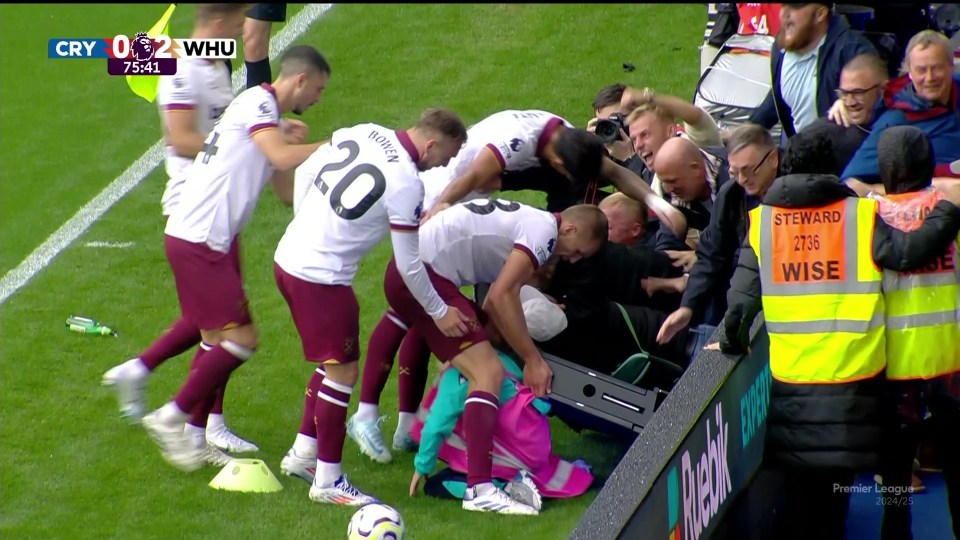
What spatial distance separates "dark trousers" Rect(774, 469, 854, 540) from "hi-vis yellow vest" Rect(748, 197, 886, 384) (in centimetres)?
36

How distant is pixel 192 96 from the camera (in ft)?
21.0

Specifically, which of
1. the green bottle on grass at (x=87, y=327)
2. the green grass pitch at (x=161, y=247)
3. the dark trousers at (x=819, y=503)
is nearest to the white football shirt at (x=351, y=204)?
the green grass pitch at (x=161, y=247)

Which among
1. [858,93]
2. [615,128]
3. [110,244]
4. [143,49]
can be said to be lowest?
[110,244]

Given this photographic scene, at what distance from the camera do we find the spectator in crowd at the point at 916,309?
4.75 meters

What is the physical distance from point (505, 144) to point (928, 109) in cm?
182

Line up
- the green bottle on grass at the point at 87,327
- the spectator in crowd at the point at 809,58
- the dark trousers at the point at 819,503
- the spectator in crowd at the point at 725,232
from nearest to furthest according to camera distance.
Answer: the dark trousers at the point at 819,503, the spectator in crowd at the point at 725,232, the spectator in crowd at the point at 809,58, the green bottle on grass at the point at 87,327

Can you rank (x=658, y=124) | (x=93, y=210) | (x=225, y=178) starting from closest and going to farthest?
(x=225, y=178)
(x=658, y=124)
(x=93, y=210)

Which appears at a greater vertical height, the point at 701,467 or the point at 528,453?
the point at 701,467

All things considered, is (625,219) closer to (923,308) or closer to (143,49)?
(923,308)

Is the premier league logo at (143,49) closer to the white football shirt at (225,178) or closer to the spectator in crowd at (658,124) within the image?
the white football shirt at (225,178)

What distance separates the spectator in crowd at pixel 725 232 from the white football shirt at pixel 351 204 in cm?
122

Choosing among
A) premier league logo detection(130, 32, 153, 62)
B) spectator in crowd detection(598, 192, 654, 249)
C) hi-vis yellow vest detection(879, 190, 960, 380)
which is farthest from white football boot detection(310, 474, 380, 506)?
premier league logo detection(130, 32, 153, 62)

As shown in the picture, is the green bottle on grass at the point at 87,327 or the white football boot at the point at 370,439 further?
the green bottle on grass at the point at 87,327

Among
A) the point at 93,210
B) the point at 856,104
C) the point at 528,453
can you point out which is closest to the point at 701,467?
the point at 528,453
